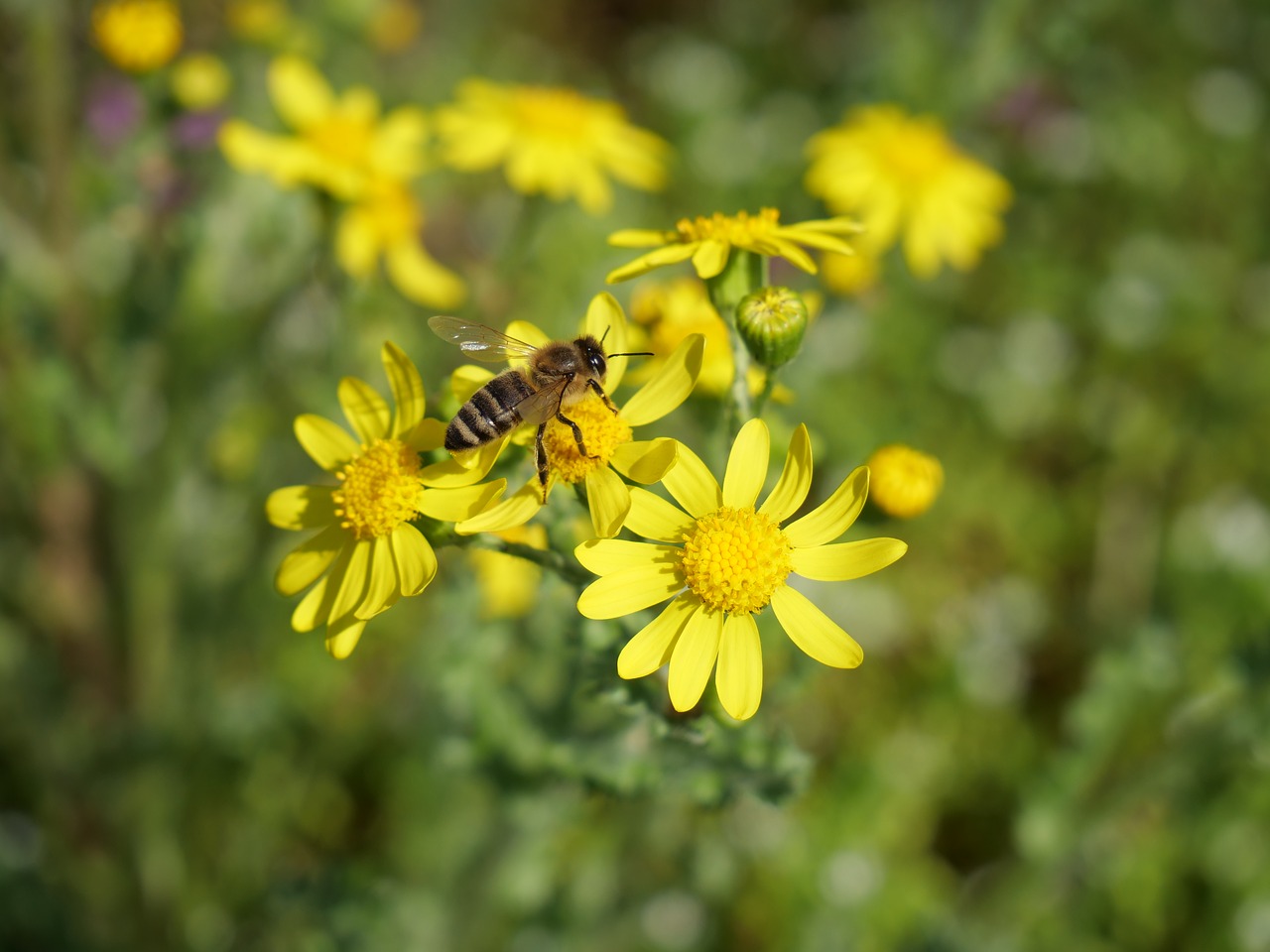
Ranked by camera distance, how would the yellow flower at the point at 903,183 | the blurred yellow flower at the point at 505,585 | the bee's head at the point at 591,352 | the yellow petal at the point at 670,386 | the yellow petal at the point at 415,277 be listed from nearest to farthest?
the yellow petal at the point at 670,386, the bee's head at the point at 591,352, the blurred yellow flower at the point at 505,585, the yellow petal at the point at 415,277, the yellow flower at the point at 903,183

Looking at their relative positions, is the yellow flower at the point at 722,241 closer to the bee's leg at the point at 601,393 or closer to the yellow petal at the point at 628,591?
the bee's leg at the point at 601,393

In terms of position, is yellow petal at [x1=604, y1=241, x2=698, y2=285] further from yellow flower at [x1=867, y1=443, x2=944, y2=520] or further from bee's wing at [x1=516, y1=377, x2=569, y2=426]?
yellow flower at [x1=867, y1=443, x2=944, y2=520]


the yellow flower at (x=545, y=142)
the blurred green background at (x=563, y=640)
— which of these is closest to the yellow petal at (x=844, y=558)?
the blurred green background at (x=563, y=640)

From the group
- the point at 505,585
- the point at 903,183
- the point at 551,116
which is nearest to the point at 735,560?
the point at 505,585

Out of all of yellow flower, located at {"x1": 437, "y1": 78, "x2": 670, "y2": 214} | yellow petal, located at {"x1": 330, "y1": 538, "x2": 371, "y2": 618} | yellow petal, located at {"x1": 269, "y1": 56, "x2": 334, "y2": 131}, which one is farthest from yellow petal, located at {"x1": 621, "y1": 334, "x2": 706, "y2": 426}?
yellow petal, located at {"x1": 269, "y1": 56, "x2": 334, "y2": 131}

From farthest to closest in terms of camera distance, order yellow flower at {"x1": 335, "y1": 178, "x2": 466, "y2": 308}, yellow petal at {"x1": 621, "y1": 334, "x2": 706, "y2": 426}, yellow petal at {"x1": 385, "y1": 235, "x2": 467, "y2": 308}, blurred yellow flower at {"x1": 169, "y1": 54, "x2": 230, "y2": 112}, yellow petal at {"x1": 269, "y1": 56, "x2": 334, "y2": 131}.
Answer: yellow petal at {"x1": 385, "y1": 235, "x2": 467, "y2": 308} < yellow petal at {"x1": 269, "y1": 56, "x2": 334, "y2": 131} < yellow flower at {"x1": 335, "y1": 178, "x2": 466, "y2": 308} < blurred yellow flower at {"x1": 169, "y1": 54, "x2": 230, "y2": 112} < yellow petal at {"x1": 621, "y1": 334, "x2": 706, "y2": 426}

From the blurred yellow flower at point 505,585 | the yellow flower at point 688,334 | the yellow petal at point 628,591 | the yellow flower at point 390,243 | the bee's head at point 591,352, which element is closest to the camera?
the yellow petal at point 628,591

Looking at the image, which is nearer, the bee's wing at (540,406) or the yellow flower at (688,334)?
the bee's wing at (540,406)
